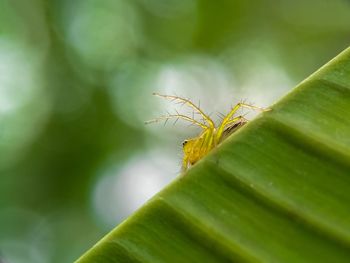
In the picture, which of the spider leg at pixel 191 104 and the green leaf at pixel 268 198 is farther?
the spider leg at pixel 191 104

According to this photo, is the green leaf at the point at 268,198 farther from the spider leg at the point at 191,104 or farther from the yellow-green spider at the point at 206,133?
the spider leg at the point at 191,104

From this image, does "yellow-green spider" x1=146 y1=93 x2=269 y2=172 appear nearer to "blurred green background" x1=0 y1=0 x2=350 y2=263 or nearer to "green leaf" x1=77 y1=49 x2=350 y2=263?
"green leaf" x1=77 y1=49 x2=350 y2=263

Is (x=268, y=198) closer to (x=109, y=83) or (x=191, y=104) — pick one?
(x=191, y=104)

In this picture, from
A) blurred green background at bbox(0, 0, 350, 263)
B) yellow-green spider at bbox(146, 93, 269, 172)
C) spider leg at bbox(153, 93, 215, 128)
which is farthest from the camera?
blurred green background at bbox(0, 0, 350, 263)

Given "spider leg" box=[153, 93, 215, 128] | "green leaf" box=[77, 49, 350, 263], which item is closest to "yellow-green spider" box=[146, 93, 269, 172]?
"spider leg" box=[153, 93, 215, 128]

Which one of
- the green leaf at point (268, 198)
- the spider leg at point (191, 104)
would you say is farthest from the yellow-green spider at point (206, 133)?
the green leaf at point (268, 198)

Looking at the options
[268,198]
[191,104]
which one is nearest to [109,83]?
[191,104]
